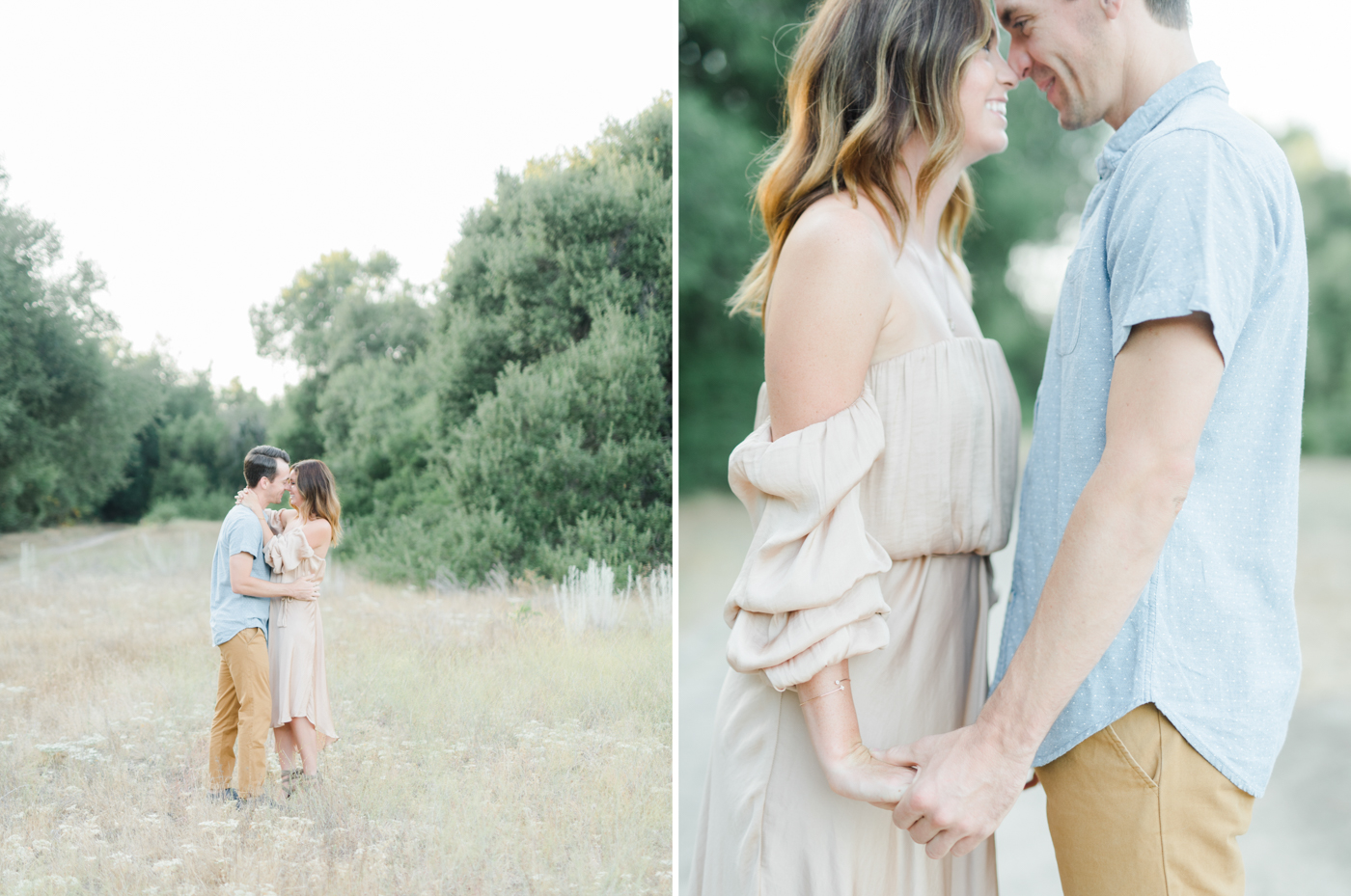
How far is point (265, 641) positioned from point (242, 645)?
0.17 ft

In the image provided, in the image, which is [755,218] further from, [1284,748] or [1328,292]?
[1328,292]

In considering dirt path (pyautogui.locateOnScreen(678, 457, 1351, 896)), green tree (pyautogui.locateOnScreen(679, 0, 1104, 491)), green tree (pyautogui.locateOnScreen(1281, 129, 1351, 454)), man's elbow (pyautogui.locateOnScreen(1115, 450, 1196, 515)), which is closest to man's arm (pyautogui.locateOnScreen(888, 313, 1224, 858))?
man's elbow (pyautogui.locateOnScreen(1115, 450, 1196, 515))

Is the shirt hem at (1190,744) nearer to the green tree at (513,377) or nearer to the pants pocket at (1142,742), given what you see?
the pants pocket at (1142,742)

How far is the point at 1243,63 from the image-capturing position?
827 cm

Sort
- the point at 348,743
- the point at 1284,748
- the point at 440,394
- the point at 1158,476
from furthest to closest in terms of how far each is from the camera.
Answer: the point at 1284,748, the point at 440,394, the point at 348,743, the point at 1158,476

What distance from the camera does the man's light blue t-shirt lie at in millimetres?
2137

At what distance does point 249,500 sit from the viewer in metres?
2.19

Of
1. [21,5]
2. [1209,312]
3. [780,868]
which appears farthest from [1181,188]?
[21,5]

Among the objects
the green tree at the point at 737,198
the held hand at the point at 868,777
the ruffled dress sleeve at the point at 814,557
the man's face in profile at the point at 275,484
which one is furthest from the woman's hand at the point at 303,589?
the green tree at the point at 737,198

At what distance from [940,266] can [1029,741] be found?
30.8 inches

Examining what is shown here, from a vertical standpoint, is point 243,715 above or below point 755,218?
below

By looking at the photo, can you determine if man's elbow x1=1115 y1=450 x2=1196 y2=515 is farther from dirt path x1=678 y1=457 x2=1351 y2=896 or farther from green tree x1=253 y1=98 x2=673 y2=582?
dirt path x1=678 y1=457 x2=1351 y2=896

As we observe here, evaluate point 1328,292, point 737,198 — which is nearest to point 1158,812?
point 737,198

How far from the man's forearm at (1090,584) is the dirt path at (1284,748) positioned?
2.49 metres
